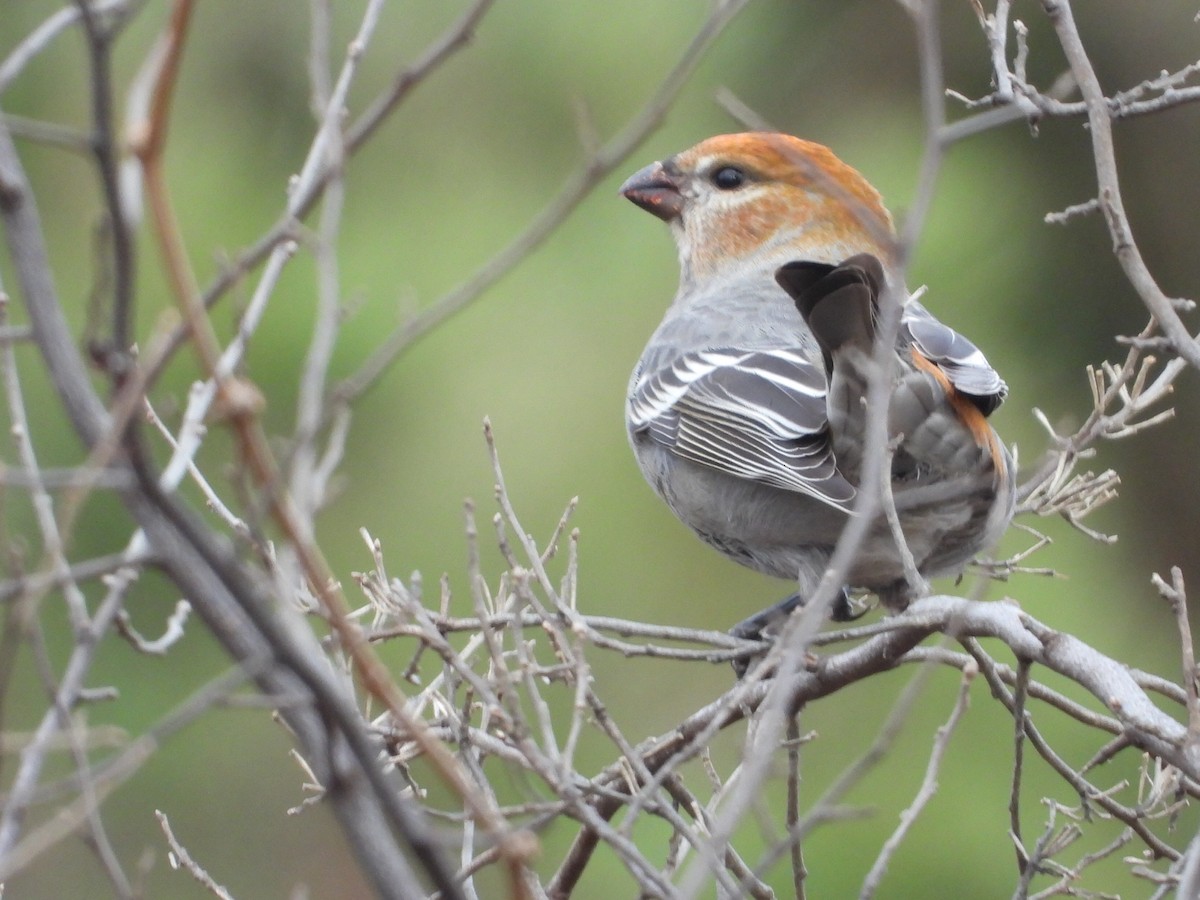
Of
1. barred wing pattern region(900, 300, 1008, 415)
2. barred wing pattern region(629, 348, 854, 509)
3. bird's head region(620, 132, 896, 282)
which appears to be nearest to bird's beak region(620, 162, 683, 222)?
bird's head region(620, 132, 896, 282)

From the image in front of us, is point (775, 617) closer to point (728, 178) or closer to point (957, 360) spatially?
point (957, 360)

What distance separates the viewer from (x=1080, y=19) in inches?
242

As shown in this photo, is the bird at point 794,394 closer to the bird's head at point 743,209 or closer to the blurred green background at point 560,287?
the bird's head at point 743,209

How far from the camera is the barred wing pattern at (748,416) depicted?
3006mm

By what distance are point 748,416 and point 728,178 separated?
115 cm

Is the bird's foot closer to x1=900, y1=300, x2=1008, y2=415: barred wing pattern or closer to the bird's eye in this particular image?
x1=900, y1=300, x2=1008, y2=415: barred wing pattern

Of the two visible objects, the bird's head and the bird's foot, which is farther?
the bird's head

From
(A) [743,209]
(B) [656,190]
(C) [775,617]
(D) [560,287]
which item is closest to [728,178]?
(A) [743,209]

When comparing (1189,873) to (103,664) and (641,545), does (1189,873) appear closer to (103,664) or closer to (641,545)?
(641,545)

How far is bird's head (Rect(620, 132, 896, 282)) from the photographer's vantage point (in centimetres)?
407

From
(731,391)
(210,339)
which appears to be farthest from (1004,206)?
(210,339)

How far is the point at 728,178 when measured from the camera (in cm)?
418

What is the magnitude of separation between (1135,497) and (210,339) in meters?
6.12

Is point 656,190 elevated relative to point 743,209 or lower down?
elevated
